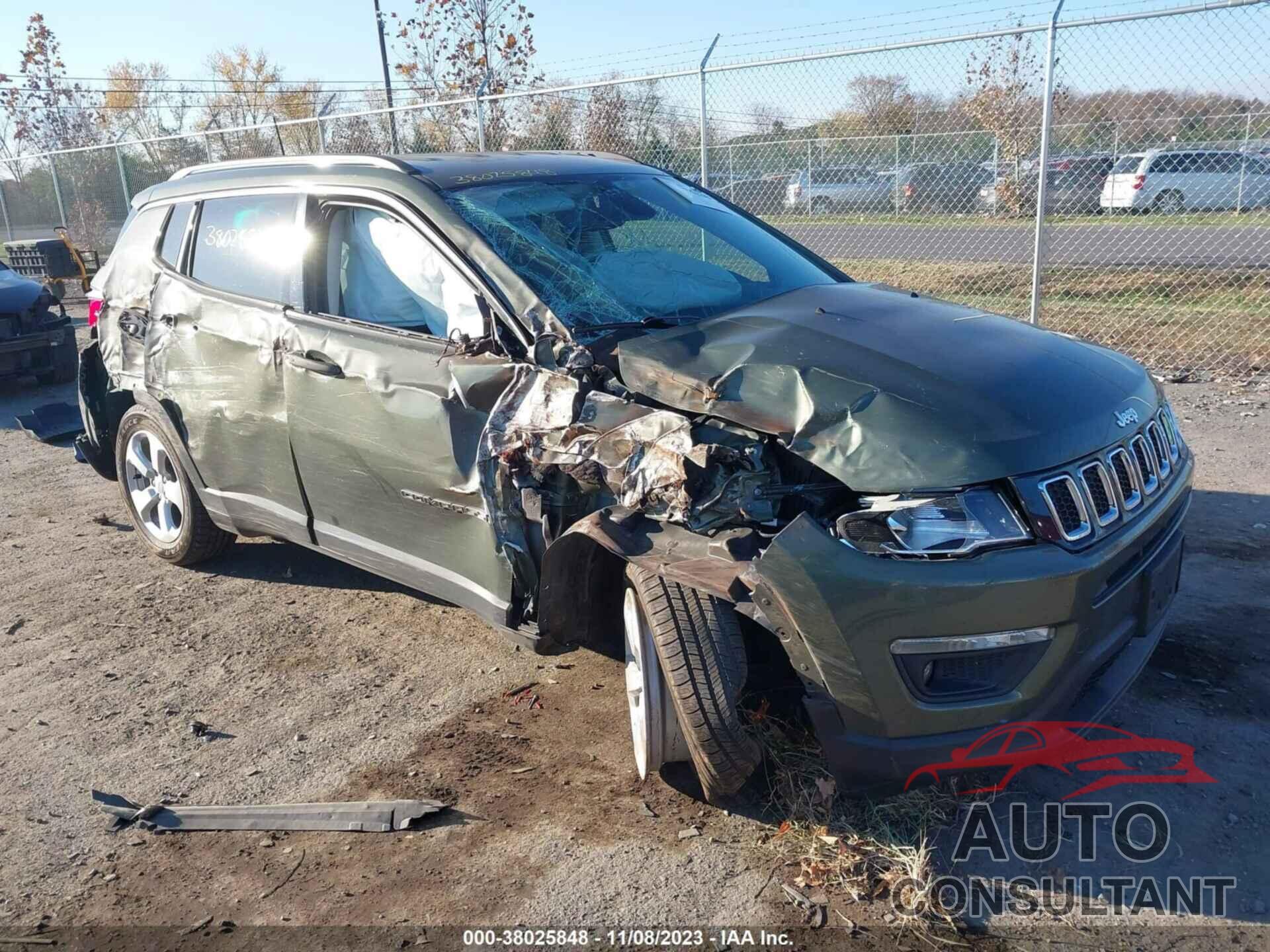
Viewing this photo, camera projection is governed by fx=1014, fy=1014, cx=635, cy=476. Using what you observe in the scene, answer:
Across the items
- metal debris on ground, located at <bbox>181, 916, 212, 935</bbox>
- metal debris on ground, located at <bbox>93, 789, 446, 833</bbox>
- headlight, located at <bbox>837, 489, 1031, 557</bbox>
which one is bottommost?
metal debris on ground, located at <bbox>181, 916, 212, 935</bbox>

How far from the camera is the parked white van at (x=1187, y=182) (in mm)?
9594

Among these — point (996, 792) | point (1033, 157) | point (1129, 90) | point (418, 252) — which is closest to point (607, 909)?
point (996, 792)

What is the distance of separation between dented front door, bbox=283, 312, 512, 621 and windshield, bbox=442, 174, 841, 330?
442 millimetres

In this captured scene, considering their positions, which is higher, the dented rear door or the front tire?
the dented rear door

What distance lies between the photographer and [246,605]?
4.90 meters

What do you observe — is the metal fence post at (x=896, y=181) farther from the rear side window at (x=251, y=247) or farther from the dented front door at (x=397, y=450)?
the dented front door at (x=397, y=450)

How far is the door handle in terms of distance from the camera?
12.8 feet

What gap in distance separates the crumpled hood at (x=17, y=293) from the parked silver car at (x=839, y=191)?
8.21 meters

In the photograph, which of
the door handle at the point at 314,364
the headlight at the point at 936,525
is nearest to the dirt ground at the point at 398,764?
the headlight at the point at 936,525

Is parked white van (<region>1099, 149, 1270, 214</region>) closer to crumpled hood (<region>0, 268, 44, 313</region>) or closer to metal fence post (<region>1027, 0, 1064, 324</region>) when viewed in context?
metal fence post (<region>1027, 0, 1064, 324</region>)

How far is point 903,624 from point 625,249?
1.99 m

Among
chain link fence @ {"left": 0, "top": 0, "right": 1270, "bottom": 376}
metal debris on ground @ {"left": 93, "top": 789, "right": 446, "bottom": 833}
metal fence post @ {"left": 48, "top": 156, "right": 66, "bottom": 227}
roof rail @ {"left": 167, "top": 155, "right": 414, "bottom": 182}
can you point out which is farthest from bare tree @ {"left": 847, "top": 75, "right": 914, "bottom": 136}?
metal fence post @ {"left": 48, "top": 156, "right": 66, "bottom": 227}

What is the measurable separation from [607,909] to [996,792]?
1257mm

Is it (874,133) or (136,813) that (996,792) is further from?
(874,133)
